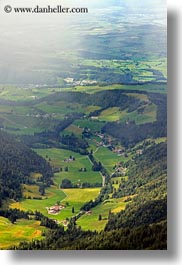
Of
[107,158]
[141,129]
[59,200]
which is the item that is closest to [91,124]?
[107,158]

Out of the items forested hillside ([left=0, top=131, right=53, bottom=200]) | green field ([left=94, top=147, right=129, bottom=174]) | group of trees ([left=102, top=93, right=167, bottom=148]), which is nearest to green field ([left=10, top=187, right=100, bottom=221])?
forested hillside ([left=0, top=131, right=53, bottom=200])

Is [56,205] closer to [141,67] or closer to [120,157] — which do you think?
[120,157]

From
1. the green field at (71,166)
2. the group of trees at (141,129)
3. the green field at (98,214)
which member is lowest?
the green field at (98,214)

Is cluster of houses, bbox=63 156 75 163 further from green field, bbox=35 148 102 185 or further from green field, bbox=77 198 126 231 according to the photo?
green field, bbox=77 198 126 231

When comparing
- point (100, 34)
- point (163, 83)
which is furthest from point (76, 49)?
point (163, 83)

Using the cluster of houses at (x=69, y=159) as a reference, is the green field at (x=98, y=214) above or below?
below

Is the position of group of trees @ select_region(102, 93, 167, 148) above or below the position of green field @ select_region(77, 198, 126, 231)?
above

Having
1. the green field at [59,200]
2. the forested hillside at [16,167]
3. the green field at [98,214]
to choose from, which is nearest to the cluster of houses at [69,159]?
the forested hillside at [16,167]

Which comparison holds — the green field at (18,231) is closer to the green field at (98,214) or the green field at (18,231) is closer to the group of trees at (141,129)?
the green field at (98,214)
